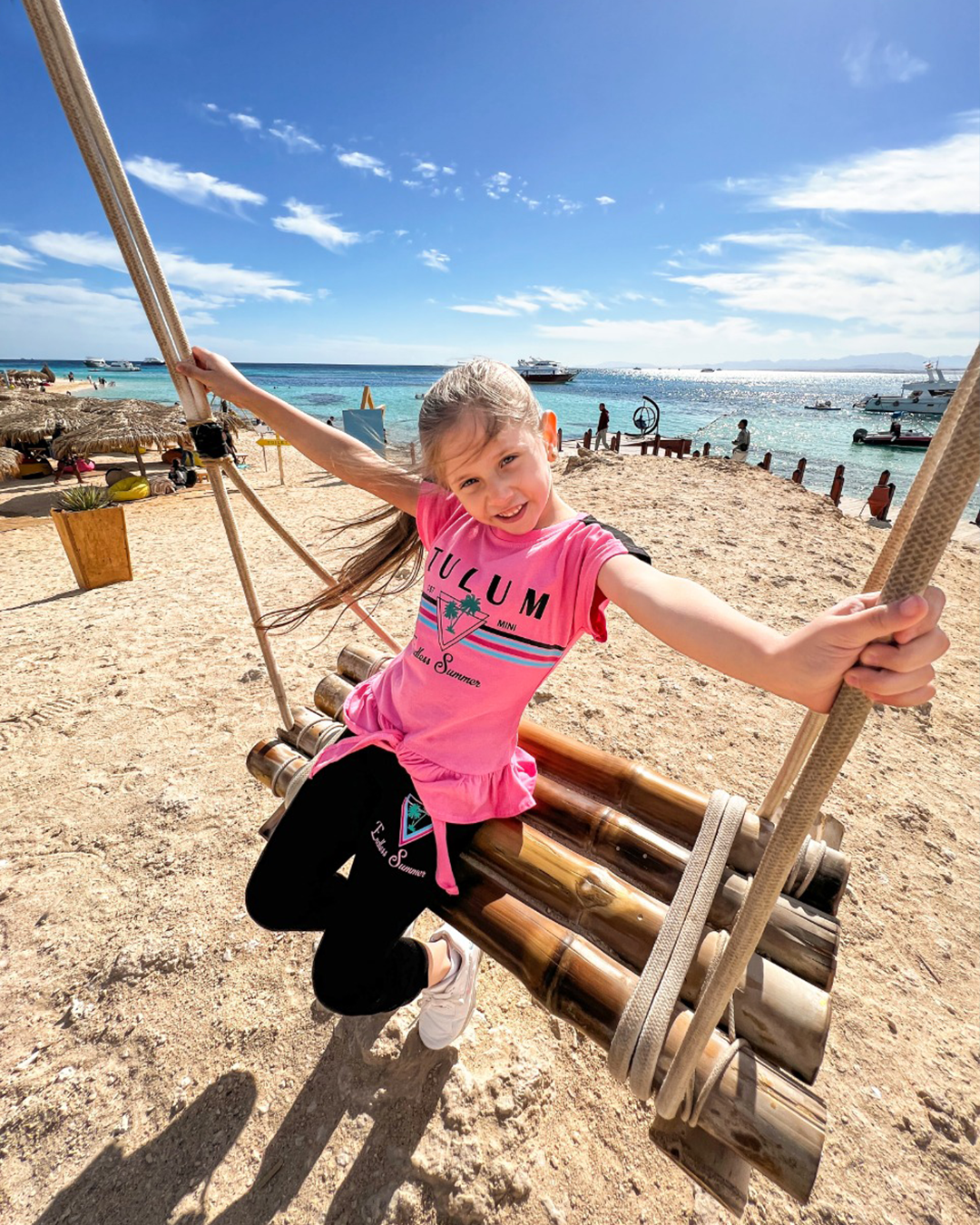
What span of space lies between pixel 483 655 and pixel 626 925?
815mm

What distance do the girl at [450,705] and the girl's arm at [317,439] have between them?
0.16 meters

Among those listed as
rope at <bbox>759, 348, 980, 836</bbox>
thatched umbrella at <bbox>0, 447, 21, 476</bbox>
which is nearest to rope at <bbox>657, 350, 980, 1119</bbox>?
rope at <bbox>759, 348, 980, 836</bbox>

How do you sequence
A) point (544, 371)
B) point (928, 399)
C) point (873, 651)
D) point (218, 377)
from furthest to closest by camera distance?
point (544, 371) < point (928, 399) < point (218, 377) < point (873, 651)

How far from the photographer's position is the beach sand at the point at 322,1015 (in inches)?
66.8

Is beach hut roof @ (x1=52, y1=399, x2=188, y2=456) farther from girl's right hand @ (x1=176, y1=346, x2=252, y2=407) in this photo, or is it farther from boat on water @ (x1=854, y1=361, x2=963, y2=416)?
boat on water @ (x1=854, y1=361, x2=963, y2=416)

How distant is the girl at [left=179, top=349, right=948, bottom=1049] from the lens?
1481mm

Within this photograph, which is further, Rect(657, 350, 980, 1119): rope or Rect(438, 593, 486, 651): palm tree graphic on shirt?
Rect(438, 593, 486, 651): palm tree graphic on shirt

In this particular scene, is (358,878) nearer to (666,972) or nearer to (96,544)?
(666,972)

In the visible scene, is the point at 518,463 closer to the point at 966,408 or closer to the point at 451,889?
the point at 966,408

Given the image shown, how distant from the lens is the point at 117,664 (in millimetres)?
4570

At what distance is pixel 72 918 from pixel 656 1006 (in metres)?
2.54

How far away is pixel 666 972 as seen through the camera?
131cm

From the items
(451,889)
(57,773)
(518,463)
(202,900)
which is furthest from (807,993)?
(57,773)

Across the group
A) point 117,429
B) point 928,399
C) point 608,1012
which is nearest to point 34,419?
point 117,429
